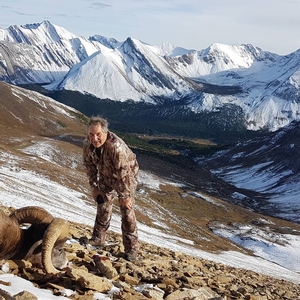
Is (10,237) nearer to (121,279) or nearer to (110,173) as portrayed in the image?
(121,279)

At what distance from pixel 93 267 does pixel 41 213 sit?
2.21 meters

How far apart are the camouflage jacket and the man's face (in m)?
0.25

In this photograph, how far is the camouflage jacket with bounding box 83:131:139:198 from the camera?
37.9 feet

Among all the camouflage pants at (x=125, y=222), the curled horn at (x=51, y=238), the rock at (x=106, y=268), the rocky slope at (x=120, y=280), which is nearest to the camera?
the curled horn at (x=51, y=238)

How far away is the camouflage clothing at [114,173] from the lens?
38.0ft

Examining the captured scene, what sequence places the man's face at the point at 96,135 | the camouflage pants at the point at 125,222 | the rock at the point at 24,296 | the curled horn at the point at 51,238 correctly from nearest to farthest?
the rock at the point at 24,296 → the curled horn at the point at 51,238 → the man's face at the point at 96,135 → the camouflage pants at the point at 125,222

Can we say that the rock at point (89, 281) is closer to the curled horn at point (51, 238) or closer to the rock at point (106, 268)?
the curled horn at point (51, 238)

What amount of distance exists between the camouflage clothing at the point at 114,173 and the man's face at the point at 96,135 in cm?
25

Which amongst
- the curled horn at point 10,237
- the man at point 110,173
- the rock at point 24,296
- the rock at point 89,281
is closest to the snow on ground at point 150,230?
the man at point 110,173

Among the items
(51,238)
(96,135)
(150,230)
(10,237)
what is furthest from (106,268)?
(150,230)

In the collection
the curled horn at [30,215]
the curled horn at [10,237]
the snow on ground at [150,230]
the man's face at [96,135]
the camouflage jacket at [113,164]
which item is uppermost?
the man's face at [96,135]

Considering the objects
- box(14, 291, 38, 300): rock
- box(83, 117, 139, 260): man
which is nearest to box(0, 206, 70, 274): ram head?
box(14, 291, 38, 300): rock

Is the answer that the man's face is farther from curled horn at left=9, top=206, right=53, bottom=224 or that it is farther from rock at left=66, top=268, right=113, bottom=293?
rock at left=66, top=268, right=113, bottom=293

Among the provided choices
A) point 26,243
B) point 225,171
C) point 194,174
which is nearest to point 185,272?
point 26,243
